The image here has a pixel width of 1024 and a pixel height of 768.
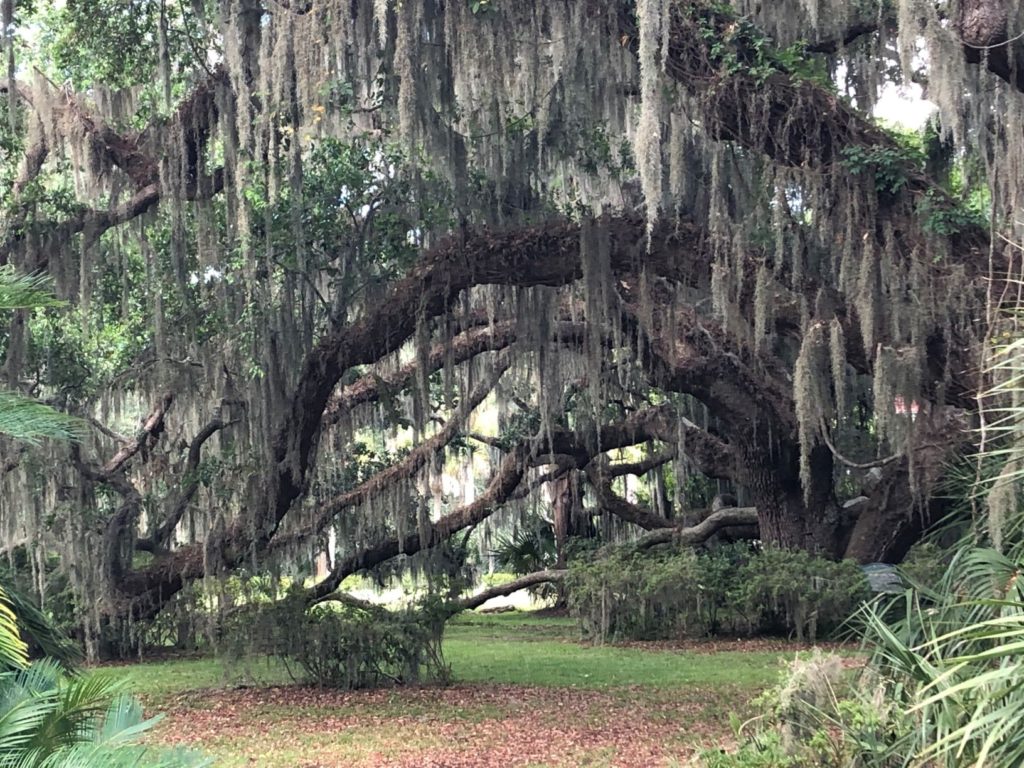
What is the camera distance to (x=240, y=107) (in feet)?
29.9

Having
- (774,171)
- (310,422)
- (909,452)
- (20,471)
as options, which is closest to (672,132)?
(774,171)

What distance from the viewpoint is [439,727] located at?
27.0 feet

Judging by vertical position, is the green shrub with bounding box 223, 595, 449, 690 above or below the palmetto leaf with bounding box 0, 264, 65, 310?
below

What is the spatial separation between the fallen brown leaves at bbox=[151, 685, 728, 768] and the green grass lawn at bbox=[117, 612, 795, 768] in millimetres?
13

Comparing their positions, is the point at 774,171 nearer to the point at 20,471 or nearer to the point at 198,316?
the point at 198,316

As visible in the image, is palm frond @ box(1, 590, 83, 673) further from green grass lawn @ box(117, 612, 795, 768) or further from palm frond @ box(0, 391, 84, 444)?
green grass lawn @ box(117, 612, 795, 768)

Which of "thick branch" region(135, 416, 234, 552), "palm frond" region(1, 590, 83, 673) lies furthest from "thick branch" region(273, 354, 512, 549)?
"palm frond" region(1, 590, 83, 673)

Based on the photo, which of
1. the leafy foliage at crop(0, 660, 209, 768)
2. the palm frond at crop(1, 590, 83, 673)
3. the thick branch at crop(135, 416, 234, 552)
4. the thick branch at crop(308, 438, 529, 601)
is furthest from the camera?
the thick branch at crop(308, 438, 529, 601)

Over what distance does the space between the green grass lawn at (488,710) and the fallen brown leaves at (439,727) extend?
0.04ft

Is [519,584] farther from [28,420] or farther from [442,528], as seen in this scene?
[28,420]

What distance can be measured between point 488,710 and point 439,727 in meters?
0.82

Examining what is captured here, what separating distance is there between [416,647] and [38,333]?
6.19m

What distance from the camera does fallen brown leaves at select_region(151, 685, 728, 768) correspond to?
7152 mm

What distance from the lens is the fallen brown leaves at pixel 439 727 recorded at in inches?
282
